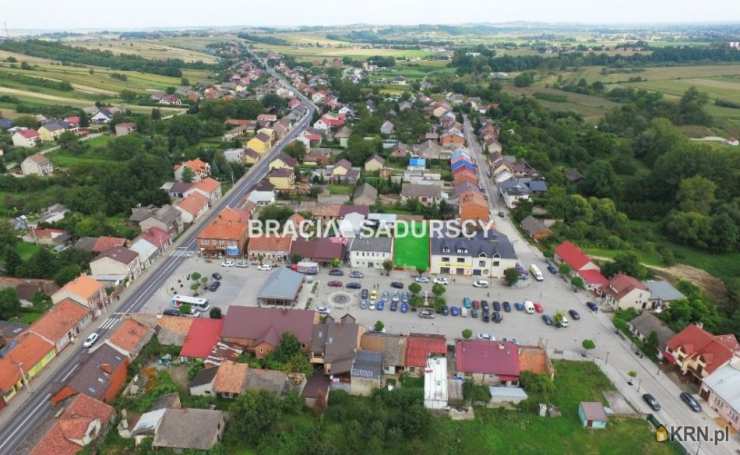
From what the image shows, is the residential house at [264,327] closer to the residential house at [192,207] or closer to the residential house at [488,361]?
the residential house at [488,361]

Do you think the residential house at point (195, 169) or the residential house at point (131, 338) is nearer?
the residential house at point (131, 338)

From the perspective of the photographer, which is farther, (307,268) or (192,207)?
(192,207)

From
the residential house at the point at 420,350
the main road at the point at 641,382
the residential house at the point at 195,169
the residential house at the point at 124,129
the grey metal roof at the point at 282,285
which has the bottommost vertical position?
the main road at the point at 641,382

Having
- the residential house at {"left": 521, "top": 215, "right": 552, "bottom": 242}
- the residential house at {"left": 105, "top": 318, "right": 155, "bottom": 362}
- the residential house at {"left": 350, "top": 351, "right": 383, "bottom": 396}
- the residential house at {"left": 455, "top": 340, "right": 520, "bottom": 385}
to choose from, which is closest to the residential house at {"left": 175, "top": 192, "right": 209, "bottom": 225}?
the residential house at {"left": 105, "top": 318, "right": 155, "bottom": 362}

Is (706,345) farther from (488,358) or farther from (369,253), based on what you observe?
(369,253)

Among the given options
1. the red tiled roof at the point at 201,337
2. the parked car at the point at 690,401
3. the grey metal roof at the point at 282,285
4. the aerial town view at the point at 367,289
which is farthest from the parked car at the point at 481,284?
the red tiled roof at the point at 201,337

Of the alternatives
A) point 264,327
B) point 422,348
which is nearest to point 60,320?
point 264,327

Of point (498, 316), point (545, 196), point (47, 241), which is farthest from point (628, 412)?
point (47, 241)
